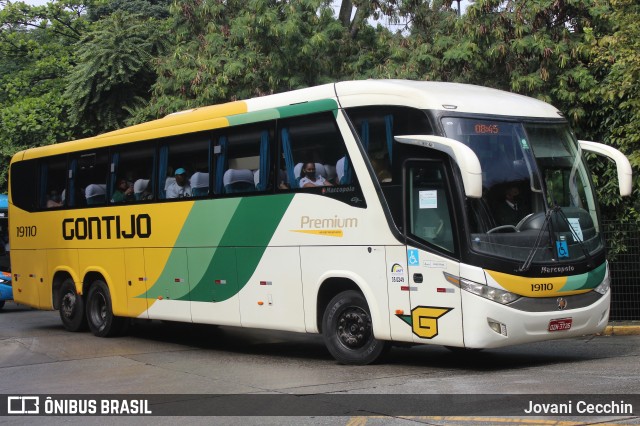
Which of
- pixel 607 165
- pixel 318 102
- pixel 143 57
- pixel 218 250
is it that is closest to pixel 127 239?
pixel 218 250

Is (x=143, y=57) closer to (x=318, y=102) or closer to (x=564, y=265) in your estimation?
(x=318, y=102)

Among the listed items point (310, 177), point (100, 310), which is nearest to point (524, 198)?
point (310, 177)

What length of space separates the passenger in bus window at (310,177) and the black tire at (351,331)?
1477 millimetres

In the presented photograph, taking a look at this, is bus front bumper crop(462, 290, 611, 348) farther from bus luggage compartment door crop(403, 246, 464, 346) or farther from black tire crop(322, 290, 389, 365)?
black tire crop(322, 290, 389, 365)

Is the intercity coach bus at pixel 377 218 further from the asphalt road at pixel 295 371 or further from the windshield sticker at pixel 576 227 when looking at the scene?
the asphalt road at pixel 295 371

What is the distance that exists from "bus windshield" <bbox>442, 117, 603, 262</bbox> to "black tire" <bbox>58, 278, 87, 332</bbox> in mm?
9521

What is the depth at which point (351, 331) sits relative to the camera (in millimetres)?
12578

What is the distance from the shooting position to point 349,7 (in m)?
27.1

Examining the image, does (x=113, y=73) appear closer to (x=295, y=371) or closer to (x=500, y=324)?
(x=295, y=371)

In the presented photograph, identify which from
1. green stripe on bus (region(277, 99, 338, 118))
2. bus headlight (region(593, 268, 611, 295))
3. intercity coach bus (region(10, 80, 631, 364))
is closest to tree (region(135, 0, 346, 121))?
intercity coach bus (region(10, 80, 631, 364))

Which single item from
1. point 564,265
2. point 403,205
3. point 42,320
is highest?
point 403,205

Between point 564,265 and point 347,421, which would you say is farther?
point 564,265

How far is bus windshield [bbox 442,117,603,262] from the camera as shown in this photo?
11234mm

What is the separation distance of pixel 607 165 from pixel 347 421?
12.6 meters
